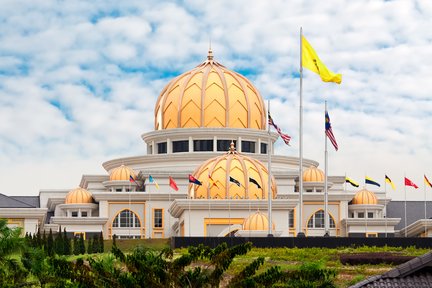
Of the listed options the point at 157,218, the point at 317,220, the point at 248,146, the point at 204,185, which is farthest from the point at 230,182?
the point at 248,146

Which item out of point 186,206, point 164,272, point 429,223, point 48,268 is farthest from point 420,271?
point 429,223

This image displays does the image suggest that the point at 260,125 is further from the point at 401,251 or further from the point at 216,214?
the point at 401,251

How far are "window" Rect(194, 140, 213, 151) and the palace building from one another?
64mm

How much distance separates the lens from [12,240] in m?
32.0

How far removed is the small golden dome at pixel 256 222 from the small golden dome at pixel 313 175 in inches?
580

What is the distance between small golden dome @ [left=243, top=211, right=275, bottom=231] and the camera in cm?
6203

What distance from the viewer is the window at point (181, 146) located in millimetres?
78575

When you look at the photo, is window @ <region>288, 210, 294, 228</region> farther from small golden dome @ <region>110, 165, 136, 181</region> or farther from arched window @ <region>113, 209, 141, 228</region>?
small golden dome @ <region>110, 165, 136, 181</region>

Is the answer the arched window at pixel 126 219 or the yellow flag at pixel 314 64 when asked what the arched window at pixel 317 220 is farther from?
the yellow flag at pixel 314 64

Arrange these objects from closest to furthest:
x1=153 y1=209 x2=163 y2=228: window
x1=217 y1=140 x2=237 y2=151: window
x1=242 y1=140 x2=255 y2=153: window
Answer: x1=153 y1=209 x2=163 y2=228: window, x1=217 y1=140 x2=237 y2=151: window, x1=242 y1=140 x2=255 y2=153: window

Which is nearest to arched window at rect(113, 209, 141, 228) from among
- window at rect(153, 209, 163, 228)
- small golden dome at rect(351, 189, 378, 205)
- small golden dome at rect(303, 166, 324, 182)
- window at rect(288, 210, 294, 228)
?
window at rect(153, 209, 163, 228)

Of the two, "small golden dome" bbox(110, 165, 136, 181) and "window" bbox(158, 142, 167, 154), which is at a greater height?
"window" bbox(158, 142, 167, 154)

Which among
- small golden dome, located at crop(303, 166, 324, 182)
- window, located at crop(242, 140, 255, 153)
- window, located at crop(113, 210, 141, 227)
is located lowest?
window, located at crop(113, 210, 141, 227)

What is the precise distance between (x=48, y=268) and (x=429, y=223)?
4758 cm
